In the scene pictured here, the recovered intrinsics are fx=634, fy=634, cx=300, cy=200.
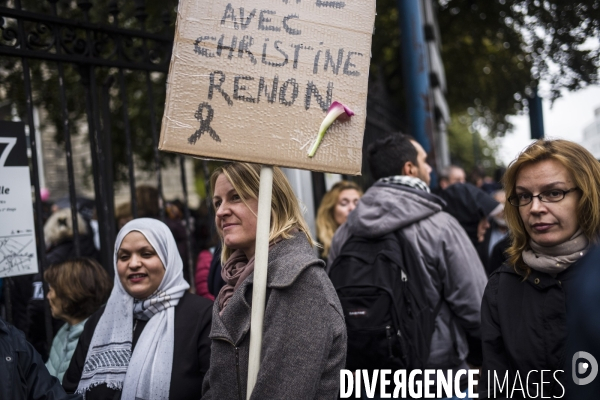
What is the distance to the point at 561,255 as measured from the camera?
7.24ft

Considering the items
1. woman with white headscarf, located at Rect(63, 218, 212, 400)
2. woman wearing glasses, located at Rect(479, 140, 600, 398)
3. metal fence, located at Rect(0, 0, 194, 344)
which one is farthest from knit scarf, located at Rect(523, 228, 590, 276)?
metal fence, located at Rect(0, 0, 194, 344)

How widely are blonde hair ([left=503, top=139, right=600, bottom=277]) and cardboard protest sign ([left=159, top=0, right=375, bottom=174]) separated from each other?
0.66 m

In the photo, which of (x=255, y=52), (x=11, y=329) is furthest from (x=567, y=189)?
(x=11, y=329)

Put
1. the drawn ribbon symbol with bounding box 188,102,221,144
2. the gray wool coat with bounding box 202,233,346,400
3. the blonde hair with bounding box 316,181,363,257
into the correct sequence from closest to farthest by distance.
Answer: the gray wool coat with bounding box 202,233,346,400 → the drawn ribbon symbol with bounding box 188,102,221,144 → the blonde hair with bounding box 316,181,363,257

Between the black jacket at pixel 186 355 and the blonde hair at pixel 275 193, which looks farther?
the black jacket at pixel 186 355

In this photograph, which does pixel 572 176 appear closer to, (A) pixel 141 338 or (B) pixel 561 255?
(B) pixel 561 255

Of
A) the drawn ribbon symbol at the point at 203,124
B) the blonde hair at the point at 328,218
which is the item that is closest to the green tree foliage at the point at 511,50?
the blonde hair at the point at 328,218

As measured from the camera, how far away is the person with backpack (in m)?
3.02

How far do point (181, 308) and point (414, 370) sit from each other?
1.13 metres

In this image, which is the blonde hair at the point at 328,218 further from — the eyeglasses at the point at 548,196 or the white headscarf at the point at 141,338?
the eyeglasses at the point at 548,196

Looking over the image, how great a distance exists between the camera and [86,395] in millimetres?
2807

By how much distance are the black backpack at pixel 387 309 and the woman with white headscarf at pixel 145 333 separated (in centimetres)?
72

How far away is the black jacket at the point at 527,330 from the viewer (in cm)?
209

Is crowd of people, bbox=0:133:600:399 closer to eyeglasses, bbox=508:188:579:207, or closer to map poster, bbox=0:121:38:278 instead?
eyeglasses, bbox=508:188:579:207
